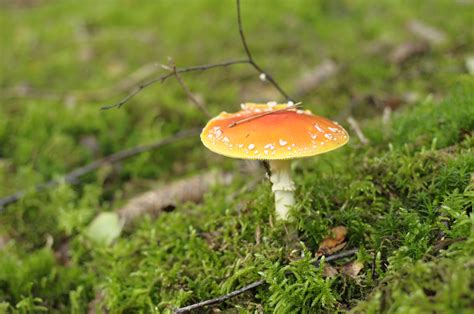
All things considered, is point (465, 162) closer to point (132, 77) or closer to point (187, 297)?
point (187, 297)

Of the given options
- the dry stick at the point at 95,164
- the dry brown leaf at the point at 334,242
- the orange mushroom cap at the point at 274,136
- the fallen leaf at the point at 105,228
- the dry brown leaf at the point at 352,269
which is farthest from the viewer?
the dry stick at the point at 95,164

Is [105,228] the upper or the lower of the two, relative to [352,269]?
lower

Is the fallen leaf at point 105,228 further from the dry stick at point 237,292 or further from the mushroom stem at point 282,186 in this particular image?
the mushroom stem at point 282,186

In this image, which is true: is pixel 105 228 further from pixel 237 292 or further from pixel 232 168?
pixel 237 292

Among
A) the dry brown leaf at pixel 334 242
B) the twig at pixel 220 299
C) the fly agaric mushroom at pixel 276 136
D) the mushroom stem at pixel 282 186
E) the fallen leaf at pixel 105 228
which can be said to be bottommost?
the fallen leaf at pixel 105 228

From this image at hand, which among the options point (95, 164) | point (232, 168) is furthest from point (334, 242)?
point (95, 164)

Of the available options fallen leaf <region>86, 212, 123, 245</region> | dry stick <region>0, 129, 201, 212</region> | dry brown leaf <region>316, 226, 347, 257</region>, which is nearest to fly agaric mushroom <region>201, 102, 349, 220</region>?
dry brown leaf <region>316, 226, 347, 257</region>

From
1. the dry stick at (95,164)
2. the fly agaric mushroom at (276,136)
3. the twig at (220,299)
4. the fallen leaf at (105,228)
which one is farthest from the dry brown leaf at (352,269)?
the dry stick at (95,164)
